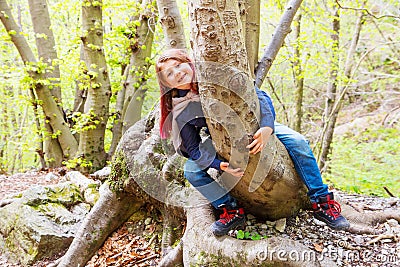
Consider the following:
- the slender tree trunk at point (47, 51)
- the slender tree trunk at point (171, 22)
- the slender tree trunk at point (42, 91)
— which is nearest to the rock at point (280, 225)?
the slender tree trunk at point (171, 22)

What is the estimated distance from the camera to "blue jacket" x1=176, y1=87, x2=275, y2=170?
2.04 meters

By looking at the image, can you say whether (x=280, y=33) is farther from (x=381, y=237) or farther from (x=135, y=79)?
(x=135, y=79)

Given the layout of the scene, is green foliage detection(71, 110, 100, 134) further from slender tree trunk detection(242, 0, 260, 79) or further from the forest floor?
slender tree trunk detection(242, 0, 260, 79)

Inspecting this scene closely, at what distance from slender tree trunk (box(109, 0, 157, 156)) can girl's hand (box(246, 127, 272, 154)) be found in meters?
5.14

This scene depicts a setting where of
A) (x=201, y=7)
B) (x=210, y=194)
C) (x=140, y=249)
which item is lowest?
(x=140, y=249)

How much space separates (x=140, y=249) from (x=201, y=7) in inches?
103

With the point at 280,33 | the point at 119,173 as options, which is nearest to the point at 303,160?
the point at 280,33

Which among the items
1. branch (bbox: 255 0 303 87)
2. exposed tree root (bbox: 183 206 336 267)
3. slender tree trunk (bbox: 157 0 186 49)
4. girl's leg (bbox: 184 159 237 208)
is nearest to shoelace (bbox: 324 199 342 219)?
exposed tree root (bbox: 183 206 336 267)

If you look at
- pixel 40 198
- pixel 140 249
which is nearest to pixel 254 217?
pixel 140 249

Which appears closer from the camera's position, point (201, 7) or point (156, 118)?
point (201, 7)

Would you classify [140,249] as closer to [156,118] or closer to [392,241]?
[156,118]

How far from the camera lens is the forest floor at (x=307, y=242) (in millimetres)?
2314

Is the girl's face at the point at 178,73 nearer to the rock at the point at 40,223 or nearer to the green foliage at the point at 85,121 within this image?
the rock at the point at 40,223

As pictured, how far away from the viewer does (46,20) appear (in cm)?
715
